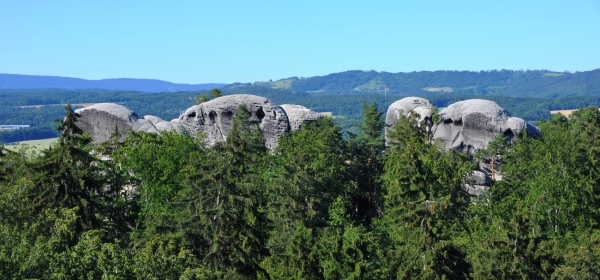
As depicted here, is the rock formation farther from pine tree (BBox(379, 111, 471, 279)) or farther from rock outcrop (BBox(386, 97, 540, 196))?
pine tree (BBox(379, 111, 471, 279))

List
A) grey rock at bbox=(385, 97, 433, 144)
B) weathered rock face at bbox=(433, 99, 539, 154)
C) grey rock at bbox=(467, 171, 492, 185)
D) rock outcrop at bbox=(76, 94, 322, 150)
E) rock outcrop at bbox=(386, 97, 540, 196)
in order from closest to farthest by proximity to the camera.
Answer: grey rock at bbox=(467, 171, 492, 185) → rock outcrop at bbox=(386, 97, 540, 196) → weathered rock face at bbox=(433, 99, 539, 154) → rock outcrop at bbox=(76, 94, 322, 150) → grey rock at bbox=(385, 97, 433, 144)

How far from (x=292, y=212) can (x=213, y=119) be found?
2502 cm

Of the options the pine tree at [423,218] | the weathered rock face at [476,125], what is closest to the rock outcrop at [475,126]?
the weathered rock face at [476,125]

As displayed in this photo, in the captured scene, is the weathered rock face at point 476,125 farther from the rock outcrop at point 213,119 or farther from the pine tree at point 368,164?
the rock outcrop at point 213,119

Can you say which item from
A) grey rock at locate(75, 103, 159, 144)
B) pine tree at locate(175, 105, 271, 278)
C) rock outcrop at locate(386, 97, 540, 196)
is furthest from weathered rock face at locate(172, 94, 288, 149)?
pine tree at locate(175, 105, 271, 278)

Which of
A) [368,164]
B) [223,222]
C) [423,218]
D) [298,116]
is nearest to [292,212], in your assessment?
[423,218]

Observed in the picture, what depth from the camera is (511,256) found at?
37.0 m

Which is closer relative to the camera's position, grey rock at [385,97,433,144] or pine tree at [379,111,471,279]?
pine tree at [379,111,471,279]

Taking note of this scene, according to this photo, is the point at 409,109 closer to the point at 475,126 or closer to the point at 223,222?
the point at 475,126

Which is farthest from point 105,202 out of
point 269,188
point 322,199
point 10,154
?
point 322,199

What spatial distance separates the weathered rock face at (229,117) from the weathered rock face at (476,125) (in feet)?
43.1

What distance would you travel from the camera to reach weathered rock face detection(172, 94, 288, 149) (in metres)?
63.3

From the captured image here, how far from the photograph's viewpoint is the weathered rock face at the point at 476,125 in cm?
6206

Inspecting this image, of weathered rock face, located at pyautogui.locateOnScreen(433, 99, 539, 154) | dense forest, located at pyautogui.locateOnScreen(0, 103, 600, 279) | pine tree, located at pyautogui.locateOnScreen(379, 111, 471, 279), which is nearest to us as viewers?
dense forest, located at pyautogui.locateOnScreen(0, 103, 600, 279)
